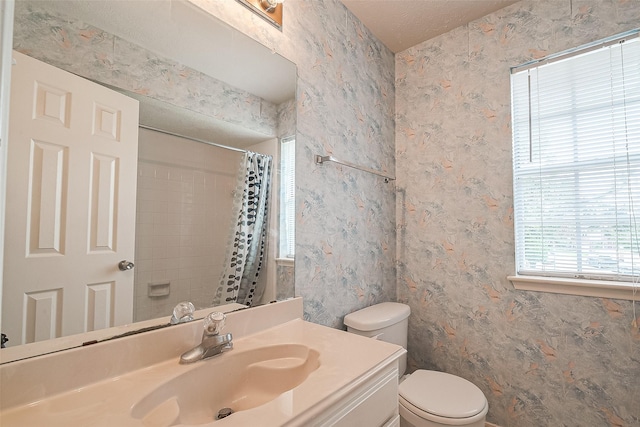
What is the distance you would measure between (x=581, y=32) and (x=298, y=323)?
78.3 inches

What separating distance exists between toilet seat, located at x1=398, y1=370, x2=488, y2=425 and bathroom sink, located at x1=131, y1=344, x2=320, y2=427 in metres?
0.69

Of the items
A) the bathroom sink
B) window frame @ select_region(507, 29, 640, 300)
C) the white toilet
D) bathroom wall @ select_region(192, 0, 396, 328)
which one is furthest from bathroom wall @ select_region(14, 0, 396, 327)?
window frame @ select_region(507, 29, 640, 300)

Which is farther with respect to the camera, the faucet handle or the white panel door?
the faucet handle

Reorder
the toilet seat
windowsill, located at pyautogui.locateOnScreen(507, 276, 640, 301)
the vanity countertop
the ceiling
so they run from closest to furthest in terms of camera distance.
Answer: the vanity countertop → the toilet seat → windowsill, located at pyautogui.locateOnScreen(507, 276, 640, 301) → the ceiling

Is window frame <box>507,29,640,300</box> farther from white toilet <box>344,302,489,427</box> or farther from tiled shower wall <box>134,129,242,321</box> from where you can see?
tiled shower wall <box>134,129,242,321</box>

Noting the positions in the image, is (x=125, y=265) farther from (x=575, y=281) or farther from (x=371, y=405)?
(x=575, y=281)

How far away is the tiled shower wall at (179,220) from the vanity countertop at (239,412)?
0.60 feet

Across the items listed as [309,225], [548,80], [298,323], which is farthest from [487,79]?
[298,323]

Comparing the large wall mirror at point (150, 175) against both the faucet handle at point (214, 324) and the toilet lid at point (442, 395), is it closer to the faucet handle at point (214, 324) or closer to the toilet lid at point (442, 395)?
the faucet handle at point (214, 324)

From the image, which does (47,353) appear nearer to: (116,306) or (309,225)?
(116,306)

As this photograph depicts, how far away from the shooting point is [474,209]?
173cm

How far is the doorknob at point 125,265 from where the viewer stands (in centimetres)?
79

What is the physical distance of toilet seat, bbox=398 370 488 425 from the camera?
46.4 inches

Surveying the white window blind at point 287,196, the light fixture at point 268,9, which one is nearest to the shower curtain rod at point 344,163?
the white window blind at point 287,196
